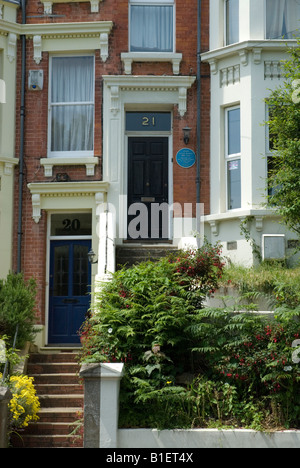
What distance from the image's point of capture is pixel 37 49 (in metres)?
14.8

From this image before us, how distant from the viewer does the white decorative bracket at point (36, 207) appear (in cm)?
1433

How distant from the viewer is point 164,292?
10250 mm

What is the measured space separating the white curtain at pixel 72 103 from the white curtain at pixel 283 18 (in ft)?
13.0

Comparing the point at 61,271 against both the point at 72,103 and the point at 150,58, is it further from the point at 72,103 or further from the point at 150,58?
the point at 150,58

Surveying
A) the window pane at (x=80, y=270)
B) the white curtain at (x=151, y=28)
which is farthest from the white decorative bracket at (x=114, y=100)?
the window pane at (x=80, y=270)

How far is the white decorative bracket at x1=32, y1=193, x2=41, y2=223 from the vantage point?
1433cm

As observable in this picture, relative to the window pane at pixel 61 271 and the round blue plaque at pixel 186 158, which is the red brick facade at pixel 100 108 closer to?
the round blue plaque at pixel 186 158

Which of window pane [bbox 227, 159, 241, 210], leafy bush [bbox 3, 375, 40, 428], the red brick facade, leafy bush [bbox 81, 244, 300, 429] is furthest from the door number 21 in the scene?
leafy bush [bbox 3, 375, 40, 428]

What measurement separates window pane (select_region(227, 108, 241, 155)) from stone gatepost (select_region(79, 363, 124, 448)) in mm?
6788

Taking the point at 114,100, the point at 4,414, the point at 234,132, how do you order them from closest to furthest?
the point at 4,414 → the point at 234,132 → the point at 114,100

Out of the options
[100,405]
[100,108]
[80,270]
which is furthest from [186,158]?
[100,405]

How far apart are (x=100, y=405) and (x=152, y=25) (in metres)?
9.22
